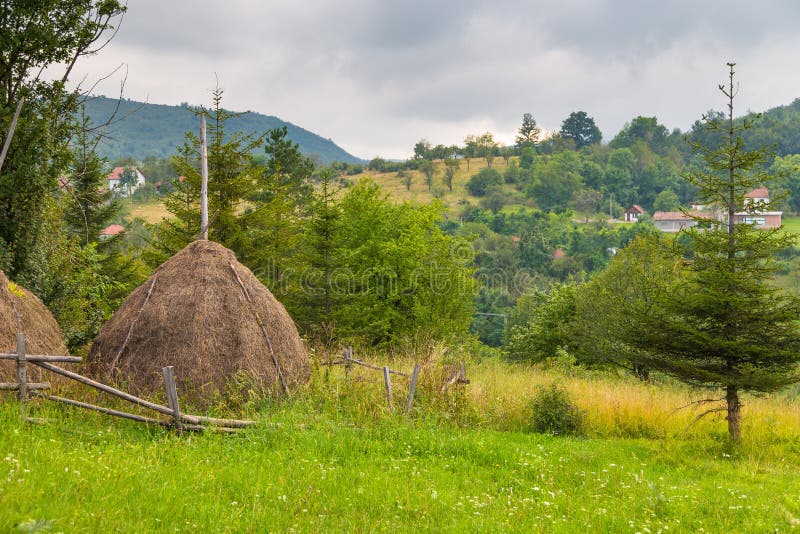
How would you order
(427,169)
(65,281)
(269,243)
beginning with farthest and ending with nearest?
(427,169)
(269,243)
(65,281)

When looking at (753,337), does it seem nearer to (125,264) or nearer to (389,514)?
(389,514)

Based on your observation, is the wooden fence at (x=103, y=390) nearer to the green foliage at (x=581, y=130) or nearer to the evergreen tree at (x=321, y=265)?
the evergreen tree at (x=321, y=265)

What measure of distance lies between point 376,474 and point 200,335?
4.38 metres

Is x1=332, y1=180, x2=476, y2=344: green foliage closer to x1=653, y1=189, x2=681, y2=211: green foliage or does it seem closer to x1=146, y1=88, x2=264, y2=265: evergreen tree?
x1=146, y1=88, x2=264, y2=265: evergreen tree

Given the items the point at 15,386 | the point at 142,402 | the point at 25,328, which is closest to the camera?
the point at 15,386

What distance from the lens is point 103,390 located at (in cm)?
860

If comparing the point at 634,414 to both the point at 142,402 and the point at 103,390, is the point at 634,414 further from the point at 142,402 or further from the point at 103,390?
the point at 103,390

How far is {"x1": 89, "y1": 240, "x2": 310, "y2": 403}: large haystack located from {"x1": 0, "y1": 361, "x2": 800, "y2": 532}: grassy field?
0.76m

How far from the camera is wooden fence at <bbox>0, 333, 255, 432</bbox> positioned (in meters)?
8.10

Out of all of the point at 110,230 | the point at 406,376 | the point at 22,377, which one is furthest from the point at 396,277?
the point at 110,230

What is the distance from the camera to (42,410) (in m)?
8.42

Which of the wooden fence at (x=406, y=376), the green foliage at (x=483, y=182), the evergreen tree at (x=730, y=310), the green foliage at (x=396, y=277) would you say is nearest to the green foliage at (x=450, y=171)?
the green foliage at (x=483, y=182)

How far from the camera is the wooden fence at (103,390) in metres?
8.10

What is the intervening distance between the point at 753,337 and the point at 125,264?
27831 millimetres
